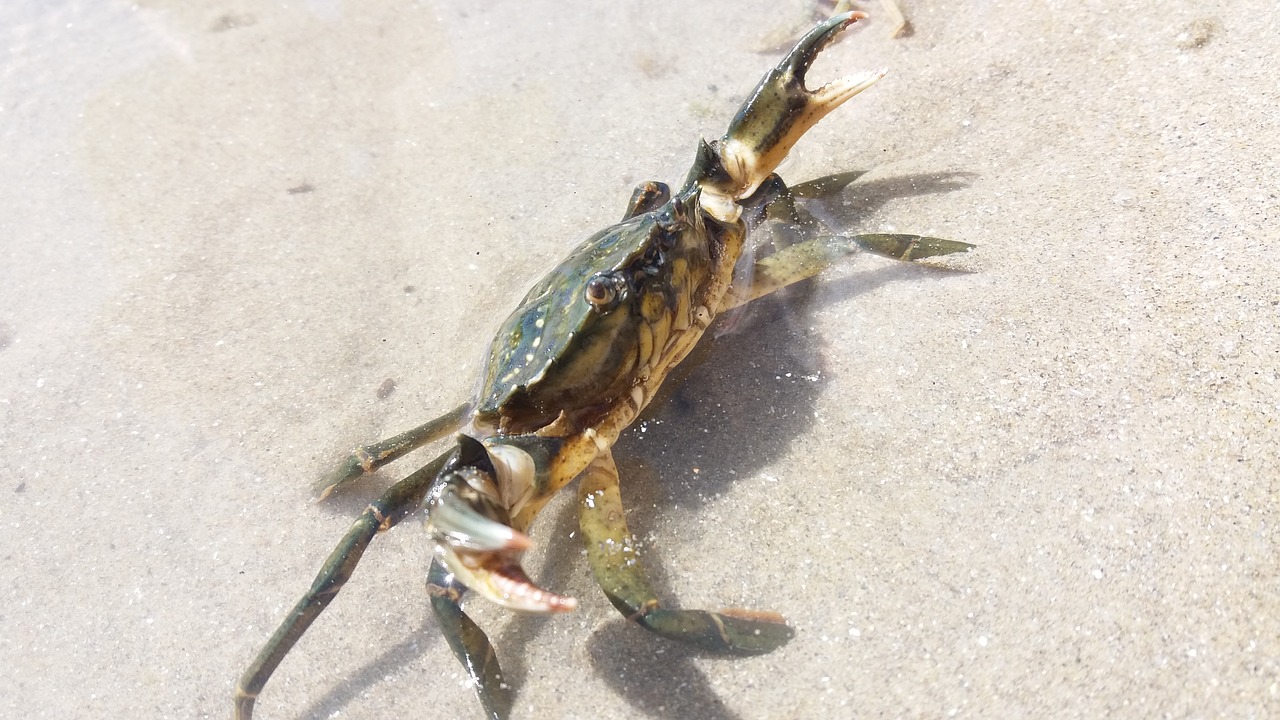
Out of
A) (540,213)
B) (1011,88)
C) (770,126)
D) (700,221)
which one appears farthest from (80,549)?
(1011,88)

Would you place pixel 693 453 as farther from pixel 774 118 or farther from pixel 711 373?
pixel 774 118

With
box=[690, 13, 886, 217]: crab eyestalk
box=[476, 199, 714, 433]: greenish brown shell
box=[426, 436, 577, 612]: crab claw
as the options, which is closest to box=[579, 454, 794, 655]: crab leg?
box=[476, 199, 714, 433]: greenish brown shell

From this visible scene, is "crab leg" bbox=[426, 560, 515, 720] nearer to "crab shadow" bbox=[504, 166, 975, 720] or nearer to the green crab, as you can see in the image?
the green crab

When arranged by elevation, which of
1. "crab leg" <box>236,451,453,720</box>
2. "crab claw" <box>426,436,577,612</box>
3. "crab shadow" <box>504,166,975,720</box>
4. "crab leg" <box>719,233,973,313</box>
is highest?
"crab claw" <box>426,436,577,612</box>

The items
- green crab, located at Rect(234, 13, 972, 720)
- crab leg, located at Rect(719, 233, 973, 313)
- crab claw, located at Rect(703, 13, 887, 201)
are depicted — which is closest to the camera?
green crab, located at Rect(234, 13, 972, 720)

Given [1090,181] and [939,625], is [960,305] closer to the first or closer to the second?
[1090,181]

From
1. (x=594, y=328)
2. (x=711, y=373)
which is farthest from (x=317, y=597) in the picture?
(x=711, y=373)

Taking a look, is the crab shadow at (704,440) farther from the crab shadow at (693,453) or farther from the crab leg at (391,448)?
the crab leg at (391,448)

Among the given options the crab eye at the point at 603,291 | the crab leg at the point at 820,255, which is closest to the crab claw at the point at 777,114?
the crab leg at the point at 820,255

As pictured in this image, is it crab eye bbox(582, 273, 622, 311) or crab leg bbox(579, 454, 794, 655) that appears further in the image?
crab eye bbox(582, 273, 622, 311)
